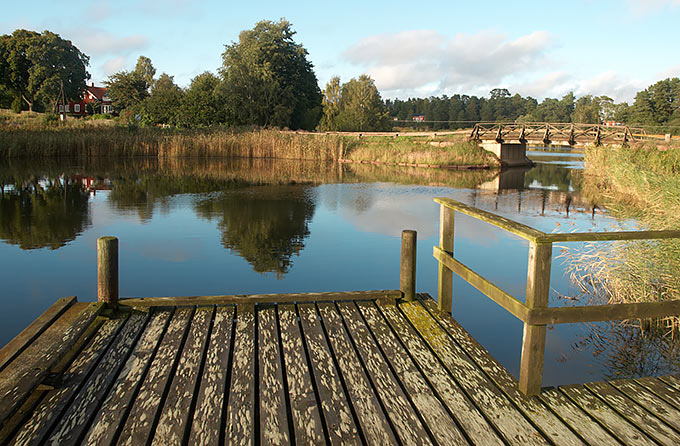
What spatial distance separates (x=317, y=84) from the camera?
206ft

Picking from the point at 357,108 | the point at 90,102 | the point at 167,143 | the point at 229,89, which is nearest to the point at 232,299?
the point at 167,143

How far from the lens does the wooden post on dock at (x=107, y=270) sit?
461 cm

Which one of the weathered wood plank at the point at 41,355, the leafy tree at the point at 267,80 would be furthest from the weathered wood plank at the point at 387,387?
the leafy tree at the point at 267,80

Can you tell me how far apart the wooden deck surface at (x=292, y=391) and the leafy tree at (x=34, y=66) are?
208ft

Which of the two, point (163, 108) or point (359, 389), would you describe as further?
point (163, 108)

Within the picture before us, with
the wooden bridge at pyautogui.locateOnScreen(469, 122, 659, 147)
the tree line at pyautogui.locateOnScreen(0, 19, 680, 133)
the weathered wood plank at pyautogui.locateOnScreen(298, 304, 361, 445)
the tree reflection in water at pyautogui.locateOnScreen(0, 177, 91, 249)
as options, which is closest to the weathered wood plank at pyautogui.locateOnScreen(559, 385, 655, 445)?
the weathered wood plank at pyautogui.locateOnScreen(298, 304, 361, 445)

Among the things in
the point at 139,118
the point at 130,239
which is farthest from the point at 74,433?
the point at 139,118

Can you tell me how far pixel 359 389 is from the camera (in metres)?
3.31

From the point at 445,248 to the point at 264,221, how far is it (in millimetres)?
8759

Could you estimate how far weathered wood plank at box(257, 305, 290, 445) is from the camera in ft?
9.15

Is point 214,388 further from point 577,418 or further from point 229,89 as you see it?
point 229,89

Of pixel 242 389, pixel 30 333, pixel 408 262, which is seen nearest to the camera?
pixel 242 389

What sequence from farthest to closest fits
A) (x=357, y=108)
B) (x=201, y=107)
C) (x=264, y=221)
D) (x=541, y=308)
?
(x=357, y=108) → (x=201, y=107) → (x=264, y=221) → (x=541, y=308)

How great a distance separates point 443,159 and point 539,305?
98.3 feet
